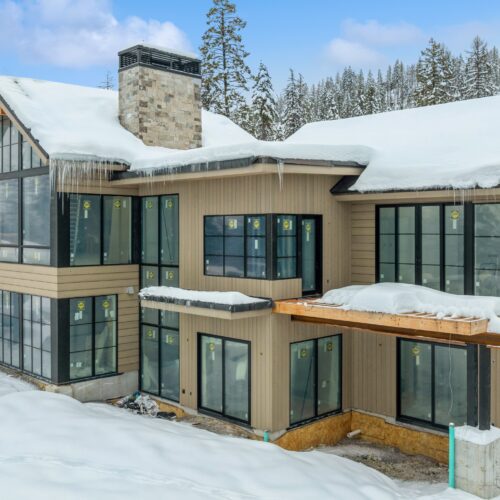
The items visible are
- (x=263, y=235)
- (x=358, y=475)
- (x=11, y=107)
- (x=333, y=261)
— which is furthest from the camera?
(x=11, y=107)

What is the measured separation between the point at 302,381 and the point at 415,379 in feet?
7.51

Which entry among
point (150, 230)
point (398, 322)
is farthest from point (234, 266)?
point (398, 322)

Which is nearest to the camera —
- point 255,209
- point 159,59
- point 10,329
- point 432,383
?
point 255,209

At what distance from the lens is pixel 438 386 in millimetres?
11703

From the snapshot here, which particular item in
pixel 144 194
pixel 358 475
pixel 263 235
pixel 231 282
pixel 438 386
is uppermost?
pixel 144 194

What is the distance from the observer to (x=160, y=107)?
53.4 ft

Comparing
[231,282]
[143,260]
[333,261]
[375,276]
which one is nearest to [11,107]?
[143,260]

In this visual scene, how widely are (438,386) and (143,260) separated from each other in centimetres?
735

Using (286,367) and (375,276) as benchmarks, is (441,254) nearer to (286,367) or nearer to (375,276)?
(375,276)

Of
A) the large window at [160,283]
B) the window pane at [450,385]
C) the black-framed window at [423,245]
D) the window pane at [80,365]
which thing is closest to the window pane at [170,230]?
the large window at [160,283]

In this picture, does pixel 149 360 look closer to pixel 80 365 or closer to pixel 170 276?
pixel 80 365

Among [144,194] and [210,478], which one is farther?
[144,194]

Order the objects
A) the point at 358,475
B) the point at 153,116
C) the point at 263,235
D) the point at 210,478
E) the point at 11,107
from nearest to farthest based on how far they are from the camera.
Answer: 1. the point at 210,478
2. the point at 358,475
3. the point at 263,235
4. the point at 11,107
5. the point at 153,116

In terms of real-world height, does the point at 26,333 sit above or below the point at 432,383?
above
